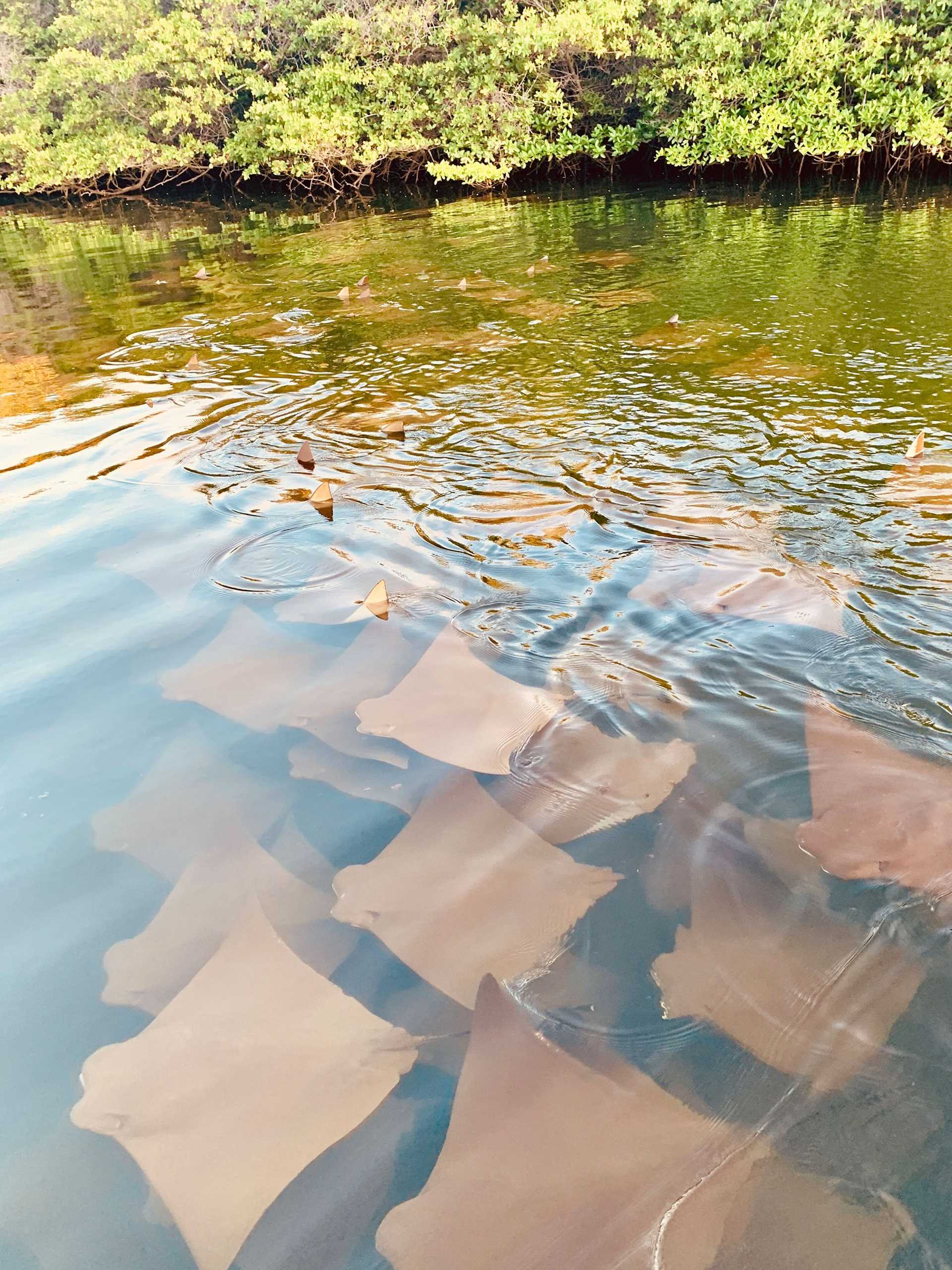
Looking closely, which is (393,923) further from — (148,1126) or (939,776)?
(939,776)

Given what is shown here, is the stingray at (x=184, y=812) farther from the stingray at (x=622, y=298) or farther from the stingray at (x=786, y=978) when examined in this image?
the stingray at (x=622, y=298)

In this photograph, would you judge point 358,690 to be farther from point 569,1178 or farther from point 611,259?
point 611,259

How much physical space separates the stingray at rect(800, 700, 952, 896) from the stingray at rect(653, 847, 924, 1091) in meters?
0.22

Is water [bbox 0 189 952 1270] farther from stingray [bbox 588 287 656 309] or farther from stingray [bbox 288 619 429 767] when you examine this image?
stingray [bbox 588 287 656 309]

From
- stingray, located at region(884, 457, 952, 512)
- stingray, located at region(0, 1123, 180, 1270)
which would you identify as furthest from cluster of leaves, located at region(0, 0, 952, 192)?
stingray, located at region(0, 1123, 180, 1270)

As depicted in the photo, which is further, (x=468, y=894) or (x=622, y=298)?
(x=622, y=298)

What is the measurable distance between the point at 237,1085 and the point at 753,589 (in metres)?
2.89

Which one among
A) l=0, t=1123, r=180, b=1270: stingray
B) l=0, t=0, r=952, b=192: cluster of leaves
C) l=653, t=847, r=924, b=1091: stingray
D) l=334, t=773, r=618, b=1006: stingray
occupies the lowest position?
l=653, t=847, r=924, b=1091: stingray

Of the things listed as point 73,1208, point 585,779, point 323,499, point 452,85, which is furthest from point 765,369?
point 452,85

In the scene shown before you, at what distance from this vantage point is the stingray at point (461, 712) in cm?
297

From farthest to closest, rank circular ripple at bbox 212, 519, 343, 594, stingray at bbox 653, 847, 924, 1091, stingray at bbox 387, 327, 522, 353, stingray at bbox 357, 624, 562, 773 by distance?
stingray at bbox 387, 327, 522, 353
circular ripple at bbox 212, 519, 343, 594
stingray at bbox 357, 624, 562, 773
stingray at bbox 653, 847, 924, 1091

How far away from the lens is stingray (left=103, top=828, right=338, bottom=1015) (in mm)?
2234

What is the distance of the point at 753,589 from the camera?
385 cm

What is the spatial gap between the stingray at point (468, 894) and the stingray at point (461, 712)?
29 cm
